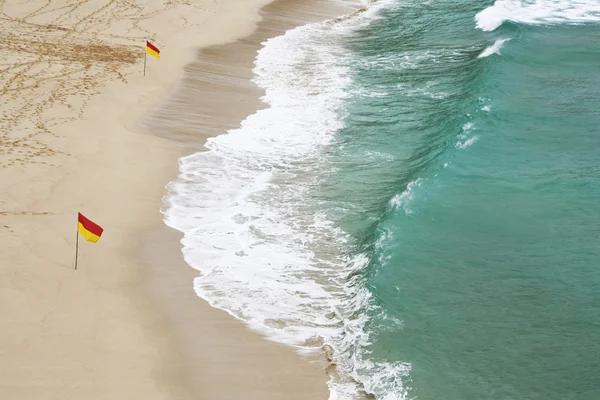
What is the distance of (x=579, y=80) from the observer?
80.2ft

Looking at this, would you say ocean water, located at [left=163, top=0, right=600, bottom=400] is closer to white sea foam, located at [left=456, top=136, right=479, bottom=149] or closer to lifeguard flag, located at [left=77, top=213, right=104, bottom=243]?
white sea foam, located at [left=456, top=136, right=479, bottom=149]

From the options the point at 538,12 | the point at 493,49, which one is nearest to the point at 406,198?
the point at 493,49

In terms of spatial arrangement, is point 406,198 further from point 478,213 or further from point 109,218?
point 109,218

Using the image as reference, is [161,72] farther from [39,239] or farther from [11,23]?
[39,239]

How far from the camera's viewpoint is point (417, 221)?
15.8m

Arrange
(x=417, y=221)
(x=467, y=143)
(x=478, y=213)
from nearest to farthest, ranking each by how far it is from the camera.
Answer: (x=417, y=221) → (x=478, y=213) → (x=467, y=143)

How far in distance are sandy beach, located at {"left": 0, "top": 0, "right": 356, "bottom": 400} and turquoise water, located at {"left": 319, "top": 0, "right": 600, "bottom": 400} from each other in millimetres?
2165

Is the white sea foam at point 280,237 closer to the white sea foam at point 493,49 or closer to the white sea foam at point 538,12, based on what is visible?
the white sea foam at point 493,49

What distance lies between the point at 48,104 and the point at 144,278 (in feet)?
26.9

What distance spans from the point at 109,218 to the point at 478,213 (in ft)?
23.1

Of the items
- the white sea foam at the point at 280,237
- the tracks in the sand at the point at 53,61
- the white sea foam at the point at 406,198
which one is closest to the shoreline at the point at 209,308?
A: the white sea foam at the point at 280,237

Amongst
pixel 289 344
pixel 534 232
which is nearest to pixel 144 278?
pixel 289 344

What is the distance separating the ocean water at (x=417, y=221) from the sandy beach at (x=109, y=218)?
0.66 m

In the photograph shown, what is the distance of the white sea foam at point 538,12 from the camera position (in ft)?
104
